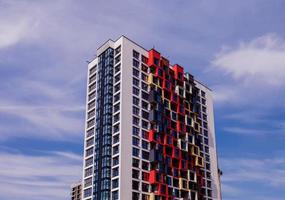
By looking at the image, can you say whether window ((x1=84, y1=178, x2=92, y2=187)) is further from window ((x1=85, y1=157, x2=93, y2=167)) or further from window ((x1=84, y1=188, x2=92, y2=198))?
window ((x1=85, y1=157, x2=93, y2=167))

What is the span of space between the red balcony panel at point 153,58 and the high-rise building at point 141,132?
310 mm

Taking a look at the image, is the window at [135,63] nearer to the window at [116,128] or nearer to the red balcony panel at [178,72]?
the red balcony panel at [178,72]

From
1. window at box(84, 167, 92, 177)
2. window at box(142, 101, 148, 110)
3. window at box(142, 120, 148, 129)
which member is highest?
window at box(142, 101, 148, 110)

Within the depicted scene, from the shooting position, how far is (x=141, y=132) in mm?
114812

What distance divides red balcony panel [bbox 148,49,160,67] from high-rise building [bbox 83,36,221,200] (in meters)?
0.31

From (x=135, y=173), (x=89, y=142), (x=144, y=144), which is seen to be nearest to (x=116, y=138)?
(x=144, y=144)

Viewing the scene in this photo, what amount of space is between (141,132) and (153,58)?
25.2 m

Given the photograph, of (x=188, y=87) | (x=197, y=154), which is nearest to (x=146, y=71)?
(x=188, y=87)

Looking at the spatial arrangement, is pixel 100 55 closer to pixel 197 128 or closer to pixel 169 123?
pixel 169 123

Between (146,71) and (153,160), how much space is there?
2851cm

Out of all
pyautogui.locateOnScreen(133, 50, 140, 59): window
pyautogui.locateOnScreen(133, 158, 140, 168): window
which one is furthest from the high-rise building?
pyautogui.locateOnScreen(133, 158, 140, 168): window

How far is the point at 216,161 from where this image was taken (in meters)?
142

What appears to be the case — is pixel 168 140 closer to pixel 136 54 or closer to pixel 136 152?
pixel 136 152

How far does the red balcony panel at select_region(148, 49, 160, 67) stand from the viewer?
413 ft
